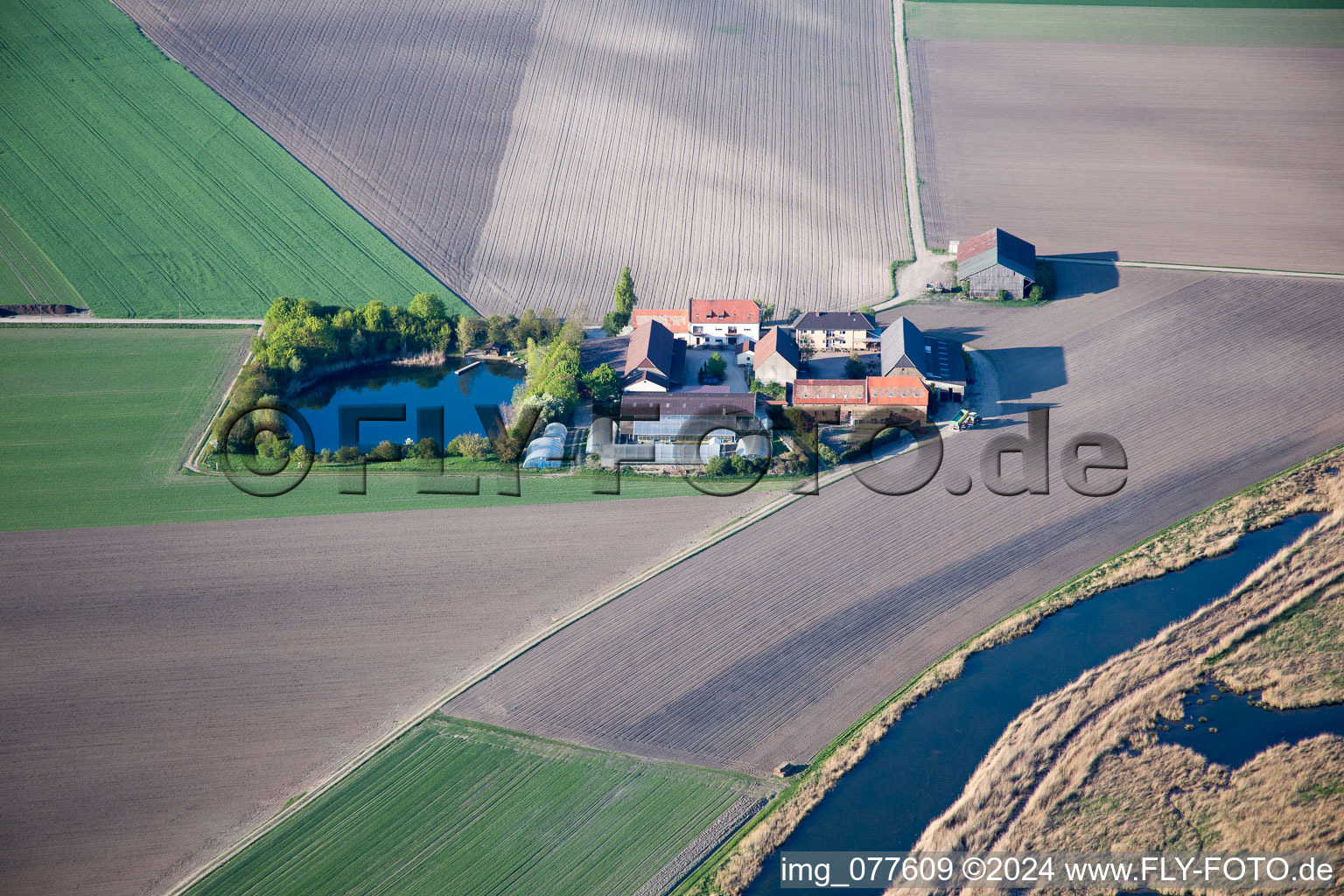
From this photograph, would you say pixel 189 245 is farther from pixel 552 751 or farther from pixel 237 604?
pixel 552 751

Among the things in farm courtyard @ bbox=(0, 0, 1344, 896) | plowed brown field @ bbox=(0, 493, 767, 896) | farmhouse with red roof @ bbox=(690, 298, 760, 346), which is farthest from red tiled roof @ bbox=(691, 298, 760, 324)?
plowed brown field @ bbox=(0, 493, 767, 896)

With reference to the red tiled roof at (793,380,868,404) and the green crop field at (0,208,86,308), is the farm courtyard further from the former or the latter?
the red tiled roof at (793,380,868,404)

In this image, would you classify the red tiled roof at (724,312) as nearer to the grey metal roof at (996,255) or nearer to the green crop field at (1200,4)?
the grey metal roof at (996,255)

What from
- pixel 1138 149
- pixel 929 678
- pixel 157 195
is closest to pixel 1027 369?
pixel 929 678

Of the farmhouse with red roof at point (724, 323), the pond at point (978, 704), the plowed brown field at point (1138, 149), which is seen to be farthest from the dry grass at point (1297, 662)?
the plowed brown field at point (1138, 149)

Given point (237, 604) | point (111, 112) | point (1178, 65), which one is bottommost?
point (237, 604)

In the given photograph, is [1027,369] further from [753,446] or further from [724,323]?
[753,446]

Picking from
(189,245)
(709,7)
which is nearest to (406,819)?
(189,245)
